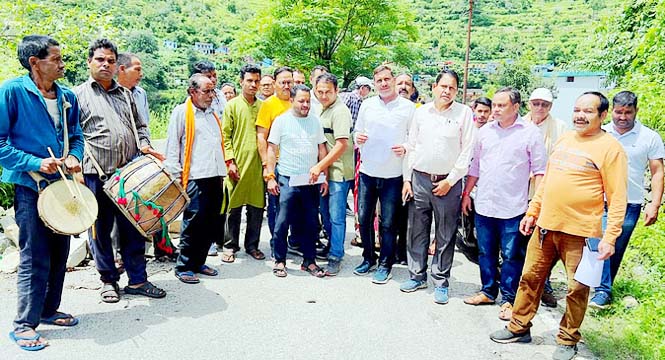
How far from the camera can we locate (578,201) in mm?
3250

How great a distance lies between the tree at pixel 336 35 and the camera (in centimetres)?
1529

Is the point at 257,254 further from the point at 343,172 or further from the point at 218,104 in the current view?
the point at 218,104

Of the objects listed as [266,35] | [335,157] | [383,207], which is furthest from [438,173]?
[266,35]

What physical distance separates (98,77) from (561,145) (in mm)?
3508

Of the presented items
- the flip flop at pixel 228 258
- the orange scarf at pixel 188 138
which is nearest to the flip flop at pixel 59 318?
the orange scarf at pixel 188 138

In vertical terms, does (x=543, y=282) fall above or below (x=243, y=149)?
below

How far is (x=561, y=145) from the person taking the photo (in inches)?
134

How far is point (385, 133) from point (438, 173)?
65cm

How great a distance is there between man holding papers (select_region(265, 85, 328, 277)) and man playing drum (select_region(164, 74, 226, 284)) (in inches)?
21.0

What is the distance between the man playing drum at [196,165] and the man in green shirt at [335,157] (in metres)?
0.99

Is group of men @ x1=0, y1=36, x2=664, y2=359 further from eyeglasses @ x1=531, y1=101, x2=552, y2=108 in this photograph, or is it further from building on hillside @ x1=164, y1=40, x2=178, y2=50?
building on hillside @ x1=164, y1=40, x2=178, y2=50

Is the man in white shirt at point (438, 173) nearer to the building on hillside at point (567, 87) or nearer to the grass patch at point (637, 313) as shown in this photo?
the grass patch at point (637, 313)

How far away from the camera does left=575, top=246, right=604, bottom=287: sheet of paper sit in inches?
122

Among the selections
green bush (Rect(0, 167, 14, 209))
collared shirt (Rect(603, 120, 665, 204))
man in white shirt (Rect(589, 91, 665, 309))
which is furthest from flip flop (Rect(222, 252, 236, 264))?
collared shirt (Rect(603, 120, 665, 204))
